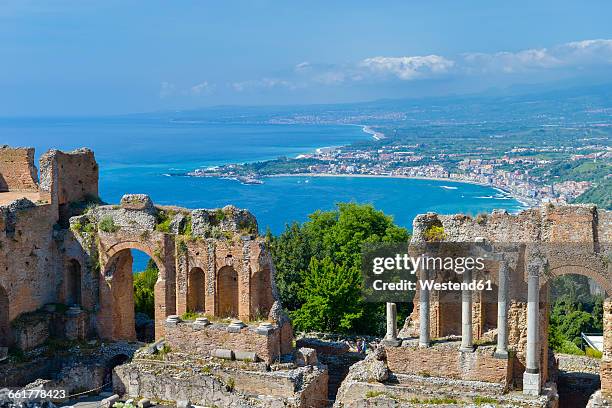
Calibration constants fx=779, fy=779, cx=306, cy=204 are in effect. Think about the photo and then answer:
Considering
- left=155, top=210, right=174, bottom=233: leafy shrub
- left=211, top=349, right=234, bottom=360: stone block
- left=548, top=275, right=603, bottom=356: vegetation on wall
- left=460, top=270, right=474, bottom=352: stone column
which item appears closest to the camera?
left=460, top=270, right=474, bottom=352: stone column

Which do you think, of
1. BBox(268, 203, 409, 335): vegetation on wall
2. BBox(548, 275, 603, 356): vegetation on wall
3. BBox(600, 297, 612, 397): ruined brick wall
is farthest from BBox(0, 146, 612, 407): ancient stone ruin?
BBox(548, 275, 603, 356): vegetation on wall

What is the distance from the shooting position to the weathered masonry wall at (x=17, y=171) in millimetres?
30844

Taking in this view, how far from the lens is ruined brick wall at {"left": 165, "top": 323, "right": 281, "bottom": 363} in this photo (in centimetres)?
2438

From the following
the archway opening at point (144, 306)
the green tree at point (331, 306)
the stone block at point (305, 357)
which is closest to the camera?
the stone block at point (305, 357)

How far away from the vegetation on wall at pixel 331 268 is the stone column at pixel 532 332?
1164 cm

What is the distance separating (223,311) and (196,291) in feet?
4.26

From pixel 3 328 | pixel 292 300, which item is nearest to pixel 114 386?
pixel 3 328

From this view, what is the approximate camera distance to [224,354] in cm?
2470

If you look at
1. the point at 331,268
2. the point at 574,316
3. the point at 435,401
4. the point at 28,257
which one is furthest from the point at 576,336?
the point at 28,257

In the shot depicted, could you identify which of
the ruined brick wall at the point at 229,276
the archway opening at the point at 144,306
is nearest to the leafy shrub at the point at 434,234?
the ruined brick wall at the point at 229,276

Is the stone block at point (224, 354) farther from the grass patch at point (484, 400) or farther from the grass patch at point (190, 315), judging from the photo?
the grass patch at point (484, 400)

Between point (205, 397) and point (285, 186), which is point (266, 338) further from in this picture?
point (285, 186)

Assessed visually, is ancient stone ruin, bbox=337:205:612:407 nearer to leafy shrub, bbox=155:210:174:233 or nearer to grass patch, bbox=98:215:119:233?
leafy shrub, bbox=155:210:174:233

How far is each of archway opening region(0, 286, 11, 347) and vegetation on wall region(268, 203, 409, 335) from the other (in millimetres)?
11778
